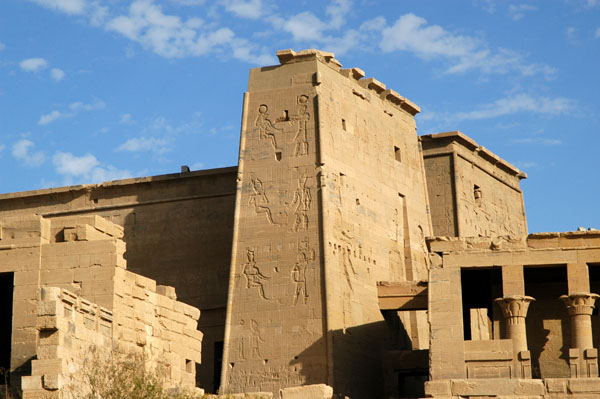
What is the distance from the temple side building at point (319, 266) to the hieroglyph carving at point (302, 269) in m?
0.05

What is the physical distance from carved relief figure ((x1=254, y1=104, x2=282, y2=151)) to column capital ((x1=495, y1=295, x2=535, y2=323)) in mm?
7670

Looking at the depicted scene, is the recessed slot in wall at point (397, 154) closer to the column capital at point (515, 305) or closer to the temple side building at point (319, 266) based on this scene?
the temple side building at point (319, 266)

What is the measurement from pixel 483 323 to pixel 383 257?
14.7 ft

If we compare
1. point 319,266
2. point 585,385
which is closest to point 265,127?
point 319,266

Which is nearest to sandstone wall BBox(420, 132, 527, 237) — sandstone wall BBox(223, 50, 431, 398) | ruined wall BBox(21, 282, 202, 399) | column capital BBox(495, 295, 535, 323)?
sandstone wall BBox(223, 50, 431, 398)

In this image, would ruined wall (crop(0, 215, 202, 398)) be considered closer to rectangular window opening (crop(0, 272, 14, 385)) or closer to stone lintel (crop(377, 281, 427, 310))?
rectangular window opening (crop(0, 272, 14, 385))

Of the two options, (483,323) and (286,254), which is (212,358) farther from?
(483,323)

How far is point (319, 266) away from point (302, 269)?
48 cm

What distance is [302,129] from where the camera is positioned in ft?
123

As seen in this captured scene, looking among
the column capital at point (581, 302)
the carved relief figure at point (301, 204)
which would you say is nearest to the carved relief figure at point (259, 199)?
the carved relief figure at point (301, 204)

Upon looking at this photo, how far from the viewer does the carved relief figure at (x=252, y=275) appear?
3638 cm

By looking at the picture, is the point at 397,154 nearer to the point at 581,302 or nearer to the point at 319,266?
the point at 319,266

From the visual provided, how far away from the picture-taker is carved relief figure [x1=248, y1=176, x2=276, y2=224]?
122 feet

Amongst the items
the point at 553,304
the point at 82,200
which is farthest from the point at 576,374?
the point at 82,200
